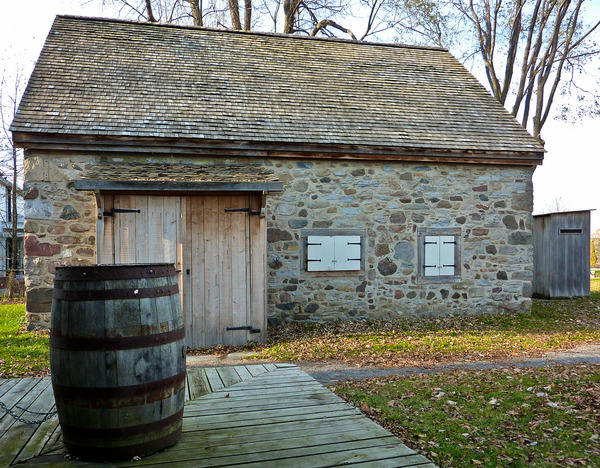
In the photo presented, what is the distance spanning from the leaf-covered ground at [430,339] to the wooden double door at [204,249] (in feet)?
1.31

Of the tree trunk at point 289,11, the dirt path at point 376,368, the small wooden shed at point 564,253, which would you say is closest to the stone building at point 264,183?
the dirt path at point 376,368

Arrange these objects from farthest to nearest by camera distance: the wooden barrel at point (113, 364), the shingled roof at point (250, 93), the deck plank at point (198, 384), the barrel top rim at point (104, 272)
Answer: the shingled roof at point (250, 93), the deck plank at point (198, 384), the barrel top rim at point (104, 272), the wooden barrel at point (113, 364)

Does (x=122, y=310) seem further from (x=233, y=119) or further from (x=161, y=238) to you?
(x=233, y=119)

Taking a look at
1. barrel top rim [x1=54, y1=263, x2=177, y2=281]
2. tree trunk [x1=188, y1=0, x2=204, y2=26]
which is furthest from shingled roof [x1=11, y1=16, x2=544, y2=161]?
tree trunk [x1=188, y1=0, x2=204, y2=26]

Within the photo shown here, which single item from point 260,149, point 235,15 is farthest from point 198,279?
point 235,15

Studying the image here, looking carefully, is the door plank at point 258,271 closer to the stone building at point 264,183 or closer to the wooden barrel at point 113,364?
the stone building at point 264,183

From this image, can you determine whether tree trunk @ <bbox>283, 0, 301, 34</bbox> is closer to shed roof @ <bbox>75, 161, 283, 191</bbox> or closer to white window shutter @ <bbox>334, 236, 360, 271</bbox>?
shed roof @ <bbox>75, 161, 283, 191</bbox>

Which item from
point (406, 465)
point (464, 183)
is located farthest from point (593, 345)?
point (406, 465)

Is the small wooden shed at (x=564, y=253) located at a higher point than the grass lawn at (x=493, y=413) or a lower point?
higher

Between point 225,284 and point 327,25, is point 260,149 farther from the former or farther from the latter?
point 327,25

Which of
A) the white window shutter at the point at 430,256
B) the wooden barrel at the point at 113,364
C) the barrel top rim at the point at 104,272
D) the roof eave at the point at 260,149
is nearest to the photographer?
the wooden barrel at the point at 113,364

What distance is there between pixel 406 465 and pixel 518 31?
52.3 feet

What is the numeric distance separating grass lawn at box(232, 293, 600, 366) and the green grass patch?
6.87 feet

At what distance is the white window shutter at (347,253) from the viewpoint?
8.73m
